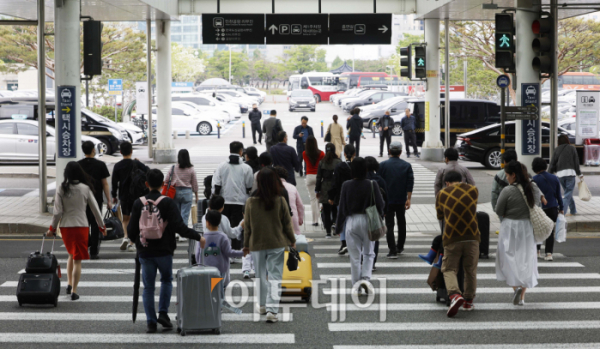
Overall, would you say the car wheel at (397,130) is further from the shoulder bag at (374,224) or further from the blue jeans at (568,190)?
the shoulder bag at (374,224)

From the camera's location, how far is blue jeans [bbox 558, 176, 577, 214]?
47.0 feet

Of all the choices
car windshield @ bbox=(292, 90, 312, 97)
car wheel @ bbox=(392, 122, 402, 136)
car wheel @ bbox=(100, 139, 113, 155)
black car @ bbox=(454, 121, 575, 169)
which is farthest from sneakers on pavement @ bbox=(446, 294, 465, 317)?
car windshield @ bbox=(292, 90, 312, 97)

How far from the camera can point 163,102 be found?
995 inches

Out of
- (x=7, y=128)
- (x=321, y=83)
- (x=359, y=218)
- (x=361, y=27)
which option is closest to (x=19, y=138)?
(x=7, y=128)

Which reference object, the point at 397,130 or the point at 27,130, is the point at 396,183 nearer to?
the point at 27,130

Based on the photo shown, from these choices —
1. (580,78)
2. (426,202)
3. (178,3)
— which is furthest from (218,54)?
(426,202)

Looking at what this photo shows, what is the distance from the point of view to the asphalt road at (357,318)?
723cm

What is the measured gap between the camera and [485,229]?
36.6 ft

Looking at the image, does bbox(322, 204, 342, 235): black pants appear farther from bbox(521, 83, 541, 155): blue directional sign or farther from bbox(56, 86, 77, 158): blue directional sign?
bbox(56, 86, 77, 158): blue directional sign

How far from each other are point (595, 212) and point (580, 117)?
26.7 ft

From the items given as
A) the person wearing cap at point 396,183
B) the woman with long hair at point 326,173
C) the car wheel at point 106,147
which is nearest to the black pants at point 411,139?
the car wheel at point 106,147

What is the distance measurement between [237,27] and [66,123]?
32.3ft

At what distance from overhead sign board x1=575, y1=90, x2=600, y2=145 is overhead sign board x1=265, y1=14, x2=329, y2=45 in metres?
8.09

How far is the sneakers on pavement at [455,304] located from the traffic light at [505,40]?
8264 millimetres
